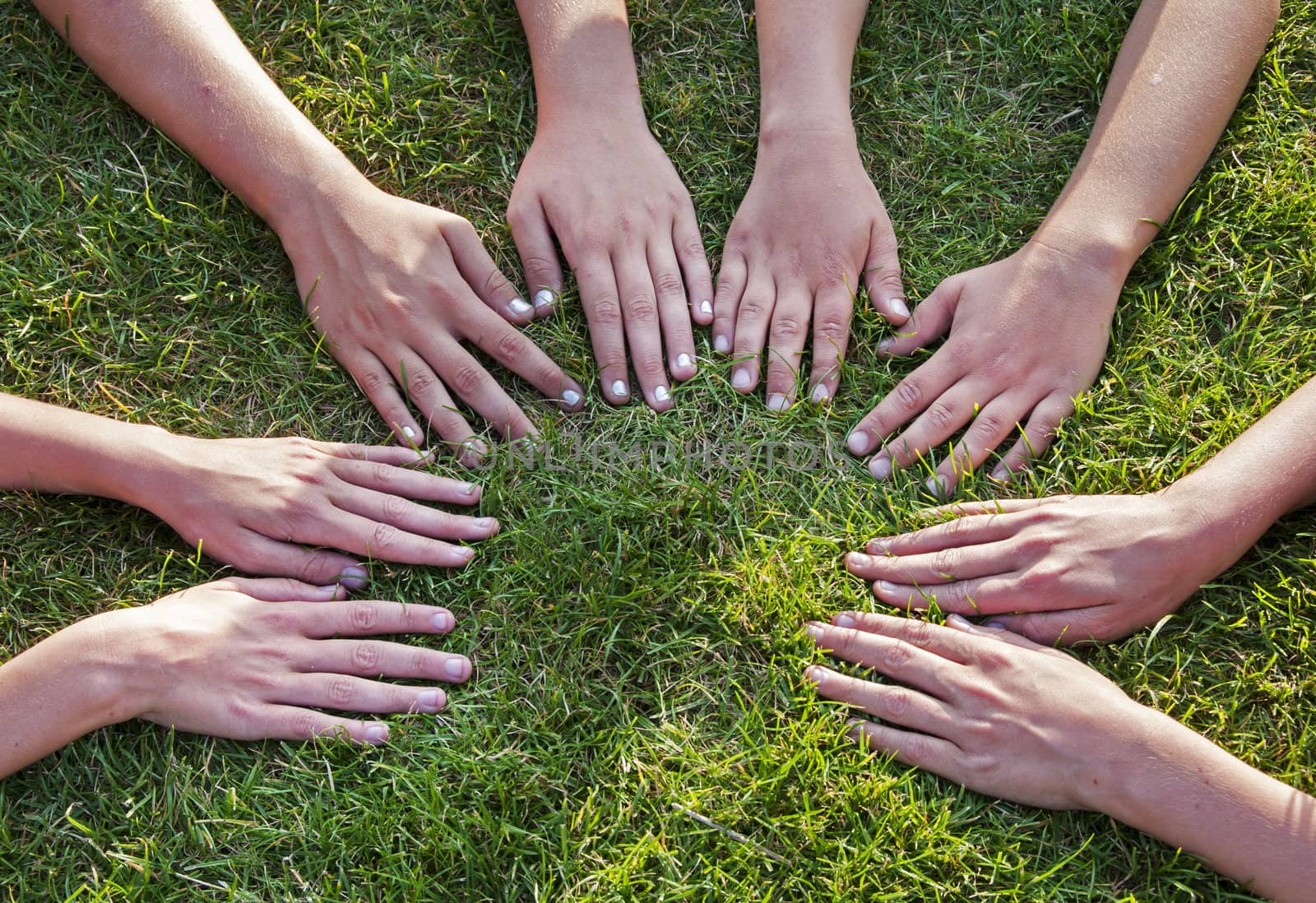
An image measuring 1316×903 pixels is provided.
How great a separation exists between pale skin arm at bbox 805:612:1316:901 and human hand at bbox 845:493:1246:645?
0.25ft

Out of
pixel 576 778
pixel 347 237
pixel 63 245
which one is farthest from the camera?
pixel 63 245

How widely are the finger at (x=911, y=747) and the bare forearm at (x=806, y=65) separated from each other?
1521mm

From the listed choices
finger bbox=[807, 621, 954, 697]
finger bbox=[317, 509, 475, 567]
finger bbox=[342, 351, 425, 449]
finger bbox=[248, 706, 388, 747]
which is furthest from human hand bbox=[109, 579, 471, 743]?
finger bbox=[807, 621, 954, 697]

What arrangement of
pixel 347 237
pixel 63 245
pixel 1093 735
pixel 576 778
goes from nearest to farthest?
1. pixel 1093 735
2. pixel 576 778
3. pixel 347 237
4. pixel 63 245

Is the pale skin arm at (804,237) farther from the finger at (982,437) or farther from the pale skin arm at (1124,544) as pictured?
the pale skin arm at (1124,544)

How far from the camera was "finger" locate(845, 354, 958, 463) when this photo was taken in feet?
7.86

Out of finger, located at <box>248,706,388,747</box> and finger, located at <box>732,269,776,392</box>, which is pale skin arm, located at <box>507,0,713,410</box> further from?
finger, located at <box>248,706,388,747</box>

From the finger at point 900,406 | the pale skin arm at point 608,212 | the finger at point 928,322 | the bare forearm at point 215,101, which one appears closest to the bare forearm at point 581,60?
the pale skin arm at point 608,212

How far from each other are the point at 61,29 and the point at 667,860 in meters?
2.67

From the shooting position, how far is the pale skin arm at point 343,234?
7.90ft

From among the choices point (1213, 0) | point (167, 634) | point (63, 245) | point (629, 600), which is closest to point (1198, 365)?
point (1213, 0)

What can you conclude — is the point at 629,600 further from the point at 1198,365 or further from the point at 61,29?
the point at 61,29

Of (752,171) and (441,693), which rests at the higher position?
(752,171)

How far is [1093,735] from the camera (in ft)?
6.81
